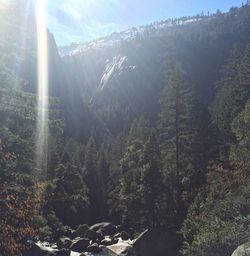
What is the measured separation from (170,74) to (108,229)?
22140 mm

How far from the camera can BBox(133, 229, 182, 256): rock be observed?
36.3m

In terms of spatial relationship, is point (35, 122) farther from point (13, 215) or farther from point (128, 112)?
point (128, 112)

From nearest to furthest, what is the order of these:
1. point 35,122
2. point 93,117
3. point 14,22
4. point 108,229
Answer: point 35,122
point 14,22
point 108,229
point 93,117

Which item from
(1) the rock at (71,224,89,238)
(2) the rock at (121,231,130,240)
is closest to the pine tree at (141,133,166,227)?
(2) the rock at (121,231,130,240)

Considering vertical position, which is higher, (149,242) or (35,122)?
(35,122)

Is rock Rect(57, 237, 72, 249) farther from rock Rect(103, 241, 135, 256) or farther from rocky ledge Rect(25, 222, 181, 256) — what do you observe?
rock Rect(103, 241, 135, 256)

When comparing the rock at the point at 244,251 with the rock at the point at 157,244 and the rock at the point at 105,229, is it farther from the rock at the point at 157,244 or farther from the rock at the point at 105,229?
the rock at the point at 105,229

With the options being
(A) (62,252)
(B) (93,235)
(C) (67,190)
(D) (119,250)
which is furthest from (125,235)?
(A) (62,252)

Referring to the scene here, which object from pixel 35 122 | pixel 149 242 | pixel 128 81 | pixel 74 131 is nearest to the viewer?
pixel 35 122

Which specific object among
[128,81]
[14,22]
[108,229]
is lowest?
[108,229]

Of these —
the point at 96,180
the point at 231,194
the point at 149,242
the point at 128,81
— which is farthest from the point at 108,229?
the point at 128,81

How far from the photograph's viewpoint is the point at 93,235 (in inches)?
2099

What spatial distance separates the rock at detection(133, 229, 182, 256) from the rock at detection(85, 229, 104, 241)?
15362 mm

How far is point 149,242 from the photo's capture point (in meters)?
37.1
